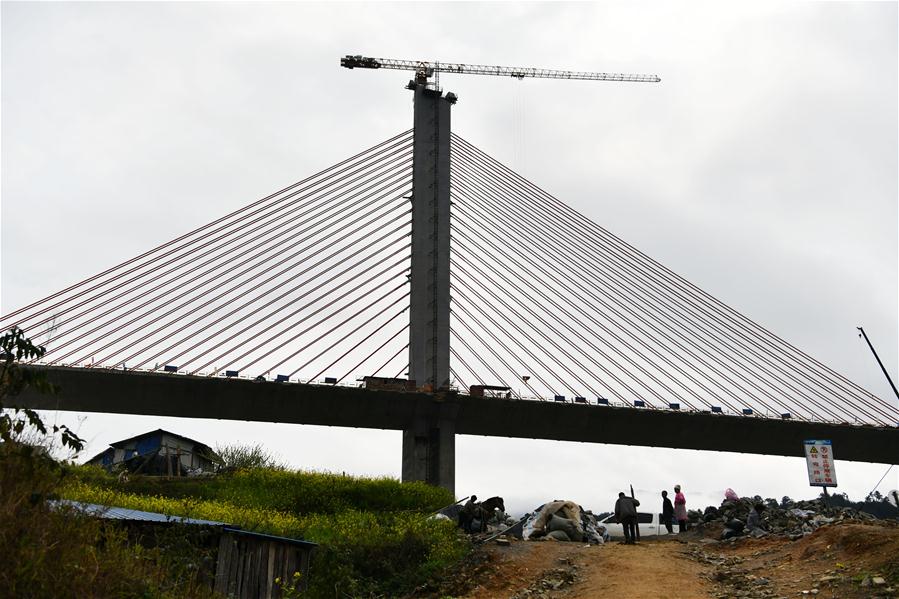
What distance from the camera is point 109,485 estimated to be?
26.5 m

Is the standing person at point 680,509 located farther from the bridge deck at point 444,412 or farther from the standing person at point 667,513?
the bridge deck at point 444,412

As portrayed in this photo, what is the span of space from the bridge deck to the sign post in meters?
23.1

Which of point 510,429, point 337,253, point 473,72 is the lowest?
point 510,429

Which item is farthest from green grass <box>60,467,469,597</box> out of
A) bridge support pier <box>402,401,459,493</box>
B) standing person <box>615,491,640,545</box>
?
bridge support pier <box>402,401,459,493</box>

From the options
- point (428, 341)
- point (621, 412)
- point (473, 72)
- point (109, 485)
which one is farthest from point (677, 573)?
point (473, 72)

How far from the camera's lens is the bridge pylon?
42500 millimetres

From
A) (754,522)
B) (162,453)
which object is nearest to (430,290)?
(162,453)

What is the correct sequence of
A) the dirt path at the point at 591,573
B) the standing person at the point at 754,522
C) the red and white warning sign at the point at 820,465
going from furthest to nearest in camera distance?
the red and white warning sign at the point at 820,465 < the standing person at the point at 754,522 < the dirt path at the point at 591,573

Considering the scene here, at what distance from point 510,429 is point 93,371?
22870mm

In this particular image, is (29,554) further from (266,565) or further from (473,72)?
(473,72)

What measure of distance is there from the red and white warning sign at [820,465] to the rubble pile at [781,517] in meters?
0.85

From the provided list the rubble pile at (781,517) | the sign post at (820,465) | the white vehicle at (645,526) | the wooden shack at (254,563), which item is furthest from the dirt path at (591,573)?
the white vehicle at (645,526)

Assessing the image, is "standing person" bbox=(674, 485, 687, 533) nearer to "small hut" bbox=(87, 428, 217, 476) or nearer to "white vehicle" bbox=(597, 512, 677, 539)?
"white vehicle" bbox=(597, 512, 677, 539)

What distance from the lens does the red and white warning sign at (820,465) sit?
878 inches
